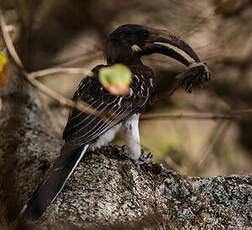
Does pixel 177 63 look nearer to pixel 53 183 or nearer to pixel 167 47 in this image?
pixel 167 47

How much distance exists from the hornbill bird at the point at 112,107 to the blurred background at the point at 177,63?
183 millimetres

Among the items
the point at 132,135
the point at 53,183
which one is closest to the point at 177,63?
the point at 132,135

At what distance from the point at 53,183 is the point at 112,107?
0.64 meters

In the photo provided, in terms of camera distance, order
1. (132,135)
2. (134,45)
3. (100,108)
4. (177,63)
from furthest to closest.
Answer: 1. (177,63)
2. (134,45)
3. (132,135)
4. (100,108)

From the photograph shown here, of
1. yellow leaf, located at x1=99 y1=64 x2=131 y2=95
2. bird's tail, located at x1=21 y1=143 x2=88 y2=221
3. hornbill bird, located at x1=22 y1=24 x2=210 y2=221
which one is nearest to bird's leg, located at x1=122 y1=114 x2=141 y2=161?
hornbill bird, located at x1=22 y1=24 x2=210 y2=221

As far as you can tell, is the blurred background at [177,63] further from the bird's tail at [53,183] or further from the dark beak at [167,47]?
the bird's tail at [53,183]

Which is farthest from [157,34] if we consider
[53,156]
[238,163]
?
[238,163]

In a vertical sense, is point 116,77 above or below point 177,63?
above

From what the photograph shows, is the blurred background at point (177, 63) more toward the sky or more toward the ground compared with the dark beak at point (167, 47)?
more toward the ground

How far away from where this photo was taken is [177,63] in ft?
14.6

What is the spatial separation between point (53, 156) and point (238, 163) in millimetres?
2234

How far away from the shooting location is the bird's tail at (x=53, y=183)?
2519 millimetres

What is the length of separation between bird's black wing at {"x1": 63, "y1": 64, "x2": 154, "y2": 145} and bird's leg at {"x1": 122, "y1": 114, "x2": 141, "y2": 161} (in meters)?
0.07

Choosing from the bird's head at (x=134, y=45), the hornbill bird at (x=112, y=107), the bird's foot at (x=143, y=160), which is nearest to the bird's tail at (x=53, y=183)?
the hornbill bird at (x=112, y=107)
